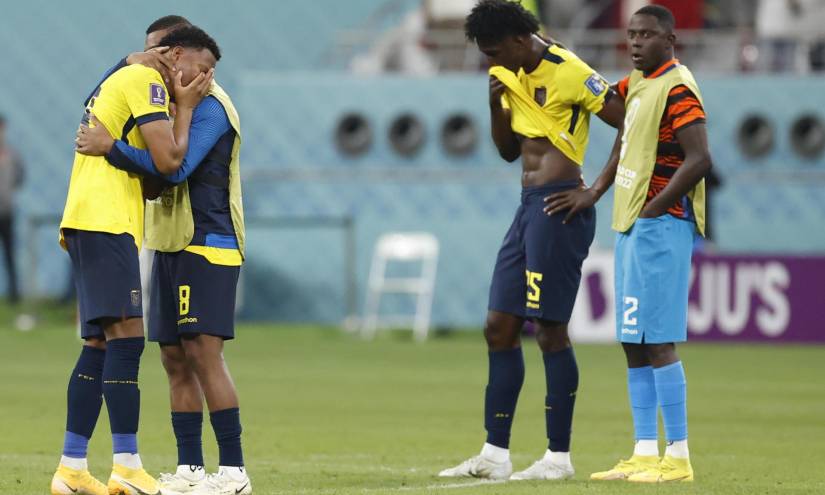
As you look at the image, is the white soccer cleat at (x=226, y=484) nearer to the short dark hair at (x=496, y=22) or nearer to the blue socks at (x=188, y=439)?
the blue socks at (x=188, y=439)

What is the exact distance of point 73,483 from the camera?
7684 mm

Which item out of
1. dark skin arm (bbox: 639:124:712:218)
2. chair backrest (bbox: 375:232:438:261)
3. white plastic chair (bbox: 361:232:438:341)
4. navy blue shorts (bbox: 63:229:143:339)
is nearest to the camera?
navy blue shorts (bbox: 63:229:143:339)

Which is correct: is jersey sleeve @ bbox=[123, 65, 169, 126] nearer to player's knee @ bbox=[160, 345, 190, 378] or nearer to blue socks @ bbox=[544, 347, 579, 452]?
player's knee @ bbox=[160, 345, 190, 378]

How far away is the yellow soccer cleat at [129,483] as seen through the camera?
7637mm

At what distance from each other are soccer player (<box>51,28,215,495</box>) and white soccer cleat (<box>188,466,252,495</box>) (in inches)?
9.3

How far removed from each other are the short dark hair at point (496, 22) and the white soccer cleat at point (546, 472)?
233 centimetres

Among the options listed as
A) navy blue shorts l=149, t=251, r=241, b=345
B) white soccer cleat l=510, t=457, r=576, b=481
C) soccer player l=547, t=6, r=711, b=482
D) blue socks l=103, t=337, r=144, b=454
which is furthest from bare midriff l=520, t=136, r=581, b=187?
blue socks l=103, t=337, r=144, b=454

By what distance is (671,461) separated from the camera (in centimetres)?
861

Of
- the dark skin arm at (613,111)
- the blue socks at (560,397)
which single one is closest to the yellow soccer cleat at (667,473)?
the blue socks at (560,397)

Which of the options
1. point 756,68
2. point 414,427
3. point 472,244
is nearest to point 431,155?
point 472,244

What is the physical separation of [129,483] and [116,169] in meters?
1.49

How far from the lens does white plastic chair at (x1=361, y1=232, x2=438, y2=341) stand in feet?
77.7

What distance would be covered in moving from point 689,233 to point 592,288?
12.2 meters

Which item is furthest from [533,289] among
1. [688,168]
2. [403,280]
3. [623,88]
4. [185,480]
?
[403,280]
